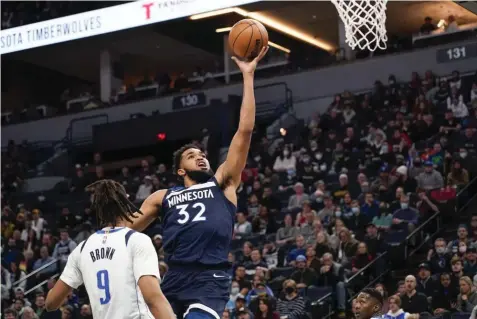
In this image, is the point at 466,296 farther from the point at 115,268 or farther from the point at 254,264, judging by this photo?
the point at 115,268

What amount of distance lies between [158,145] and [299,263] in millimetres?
11924

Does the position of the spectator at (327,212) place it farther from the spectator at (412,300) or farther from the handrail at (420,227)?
the spectator at (412,300)

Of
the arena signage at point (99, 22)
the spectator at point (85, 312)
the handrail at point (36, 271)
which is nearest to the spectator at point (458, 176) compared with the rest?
the spectator at point (85, 312)

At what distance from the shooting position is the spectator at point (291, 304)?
47.1ft

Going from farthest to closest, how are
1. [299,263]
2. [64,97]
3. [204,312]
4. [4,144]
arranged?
[64,97] → [4,144] → [299,263] → [204,312]

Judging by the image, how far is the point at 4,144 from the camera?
94.1 ft

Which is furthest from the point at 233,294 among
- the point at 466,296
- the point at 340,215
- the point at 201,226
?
the point at 201,226

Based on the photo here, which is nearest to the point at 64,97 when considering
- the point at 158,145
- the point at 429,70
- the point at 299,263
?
the point at 158,145

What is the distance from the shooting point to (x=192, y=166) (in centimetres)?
629

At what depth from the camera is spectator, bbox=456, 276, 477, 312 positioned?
1312 cm

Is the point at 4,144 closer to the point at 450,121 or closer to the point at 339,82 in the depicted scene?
the point at 339,82

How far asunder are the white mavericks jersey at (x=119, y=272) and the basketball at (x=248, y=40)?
1.74 m

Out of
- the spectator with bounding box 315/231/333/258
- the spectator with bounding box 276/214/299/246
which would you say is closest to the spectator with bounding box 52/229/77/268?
the spectator with bounding box 276/214/299/246

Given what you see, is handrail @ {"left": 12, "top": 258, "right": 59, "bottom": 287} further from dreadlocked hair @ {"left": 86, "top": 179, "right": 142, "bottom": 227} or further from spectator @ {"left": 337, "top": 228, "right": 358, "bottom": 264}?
dreadlocked hair @ {"left": 86, "top": 179, "right": 142, "bottom": 227}
